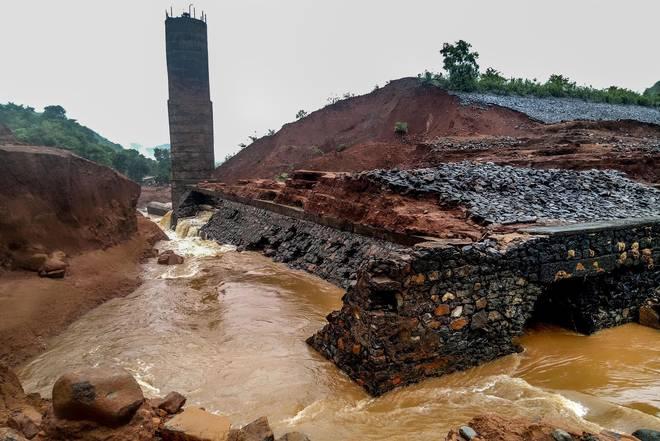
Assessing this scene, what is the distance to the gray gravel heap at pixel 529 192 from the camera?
7.92 m

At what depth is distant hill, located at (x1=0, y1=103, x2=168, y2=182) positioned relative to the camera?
32.3m

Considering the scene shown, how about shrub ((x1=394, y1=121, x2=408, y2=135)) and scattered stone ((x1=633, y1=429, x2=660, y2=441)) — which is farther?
shrub ((x1=394, y1=121, x2=408, y2=135))

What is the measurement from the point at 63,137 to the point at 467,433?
3772cm

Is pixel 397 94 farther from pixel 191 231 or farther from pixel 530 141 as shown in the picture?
pixel 191 231

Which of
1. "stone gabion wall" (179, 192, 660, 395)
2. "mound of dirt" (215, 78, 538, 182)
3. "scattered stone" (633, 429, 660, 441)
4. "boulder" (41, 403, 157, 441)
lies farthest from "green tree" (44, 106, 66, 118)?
"scattered stone" (633, 429, 660, 441)

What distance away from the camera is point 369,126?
30.4 metres

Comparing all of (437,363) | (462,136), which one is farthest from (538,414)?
(462,136)

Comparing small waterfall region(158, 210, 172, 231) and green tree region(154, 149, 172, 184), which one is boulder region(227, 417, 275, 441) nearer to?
small waterfall region(158, 210, 172, 231)

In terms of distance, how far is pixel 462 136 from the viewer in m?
21.5

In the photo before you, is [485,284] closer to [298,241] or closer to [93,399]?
[93,399]

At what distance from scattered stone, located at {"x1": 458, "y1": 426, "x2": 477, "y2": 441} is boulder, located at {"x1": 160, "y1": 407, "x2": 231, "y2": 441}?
6.21 feet

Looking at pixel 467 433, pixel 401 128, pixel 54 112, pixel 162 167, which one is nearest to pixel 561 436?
pixel 467 433

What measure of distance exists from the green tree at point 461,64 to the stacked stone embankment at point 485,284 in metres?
19.1

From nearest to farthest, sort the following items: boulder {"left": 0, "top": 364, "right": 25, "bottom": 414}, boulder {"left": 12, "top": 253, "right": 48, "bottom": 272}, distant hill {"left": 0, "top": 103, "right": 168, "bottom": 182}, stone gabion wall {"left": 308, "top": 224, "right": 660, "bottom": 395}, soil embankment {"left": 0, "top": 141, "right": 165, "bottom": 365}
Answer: boulder {"left": 0, "top": 364, "right": 25, "bottom": 414}
stone gabion wall {"left": 308, "top": 224, "right": 660, "bottom": 395}
soil embankment {"left": 0, "top": 141, "right": 165, "bottom": 365}
boulder {"left": 12, "top": 253, "right": 48, "bottom": 272}
distant hill {"left": 0, "top": 103, "right": 168, "bottom": 182}
